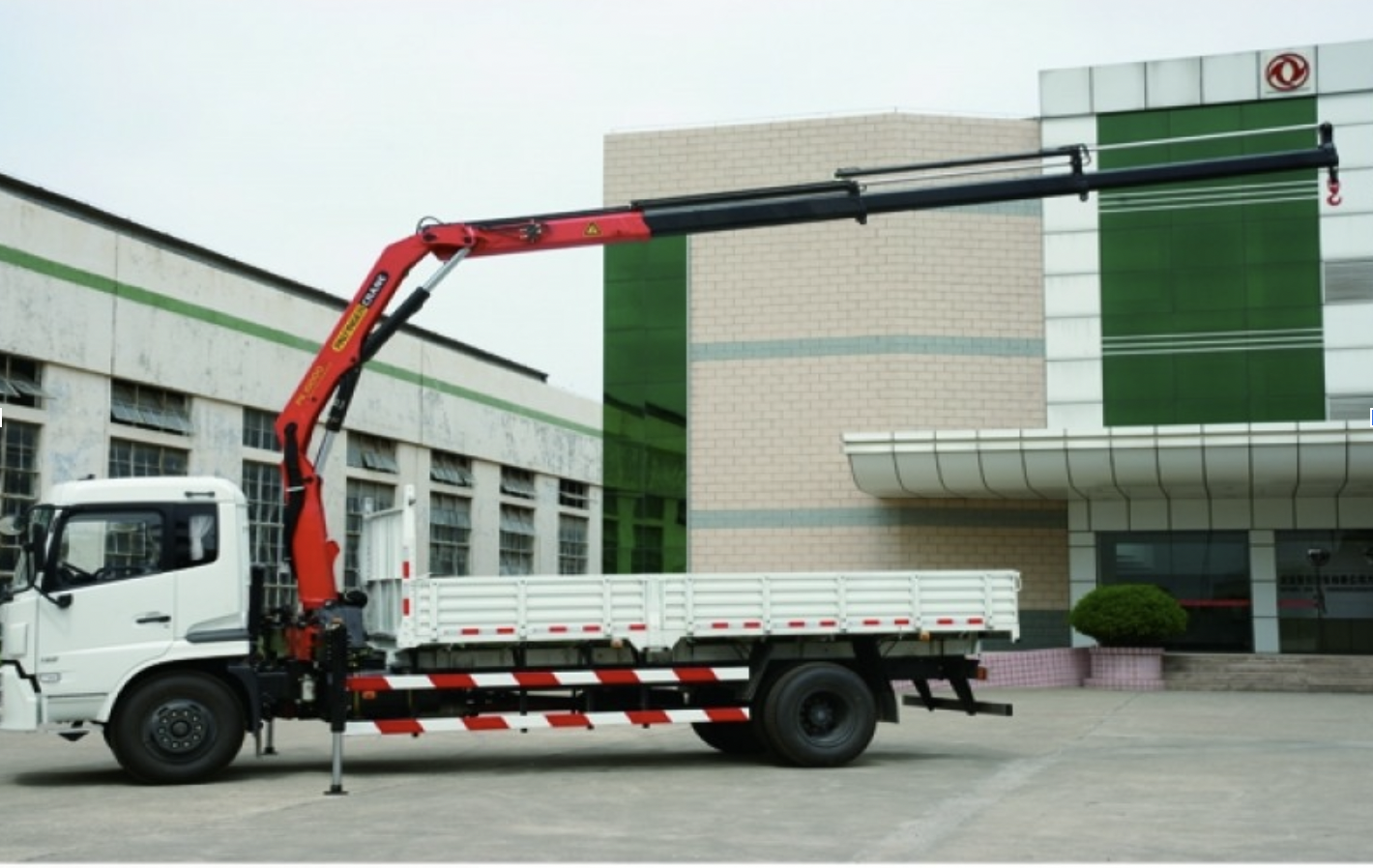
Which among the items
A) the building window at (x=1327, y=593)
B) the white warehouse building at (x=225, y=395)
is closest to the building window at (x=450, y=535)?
the white warehouse building at (x=225, y=395)

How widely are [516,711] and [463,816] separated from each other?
353 cm

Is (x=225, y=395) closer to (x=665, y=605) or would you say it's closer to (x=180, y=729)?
(x=180, y=729)

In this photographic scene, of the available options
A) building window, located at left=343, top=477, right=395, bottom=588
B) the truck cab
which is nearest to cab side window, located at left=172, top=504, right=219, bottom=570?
the truck cab

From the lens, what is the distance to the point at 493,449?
42812 mm

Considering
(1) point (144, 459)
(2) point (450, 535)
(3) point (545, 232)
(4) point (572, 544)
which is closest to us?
(3) point (545, 232)

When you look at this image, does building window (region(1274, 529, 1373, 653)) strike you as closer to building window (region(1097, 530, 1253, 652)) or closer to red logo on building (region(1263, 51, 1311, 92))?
building window (region(1097, 530, 1253, 652))

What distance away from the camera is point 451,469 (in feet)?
134

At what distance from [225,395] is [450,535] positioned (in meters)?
11.1

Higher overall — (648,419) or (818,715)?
(648,419)

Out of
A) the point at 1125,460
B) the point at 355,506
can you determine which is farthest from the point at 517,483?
the point at 1125,460

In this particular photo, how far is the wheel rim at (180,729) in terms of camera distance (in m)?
14.8

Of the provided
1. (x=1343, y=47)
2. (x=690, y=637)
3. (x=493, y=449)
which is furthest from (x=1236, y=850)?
(x=493, y=449)

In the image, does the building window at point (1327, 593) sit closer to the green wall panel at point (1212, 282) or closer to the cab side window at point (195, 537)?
the green wall panel at point (1212, 282)

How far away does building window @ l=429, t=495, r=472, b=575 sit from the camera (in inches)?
1550
